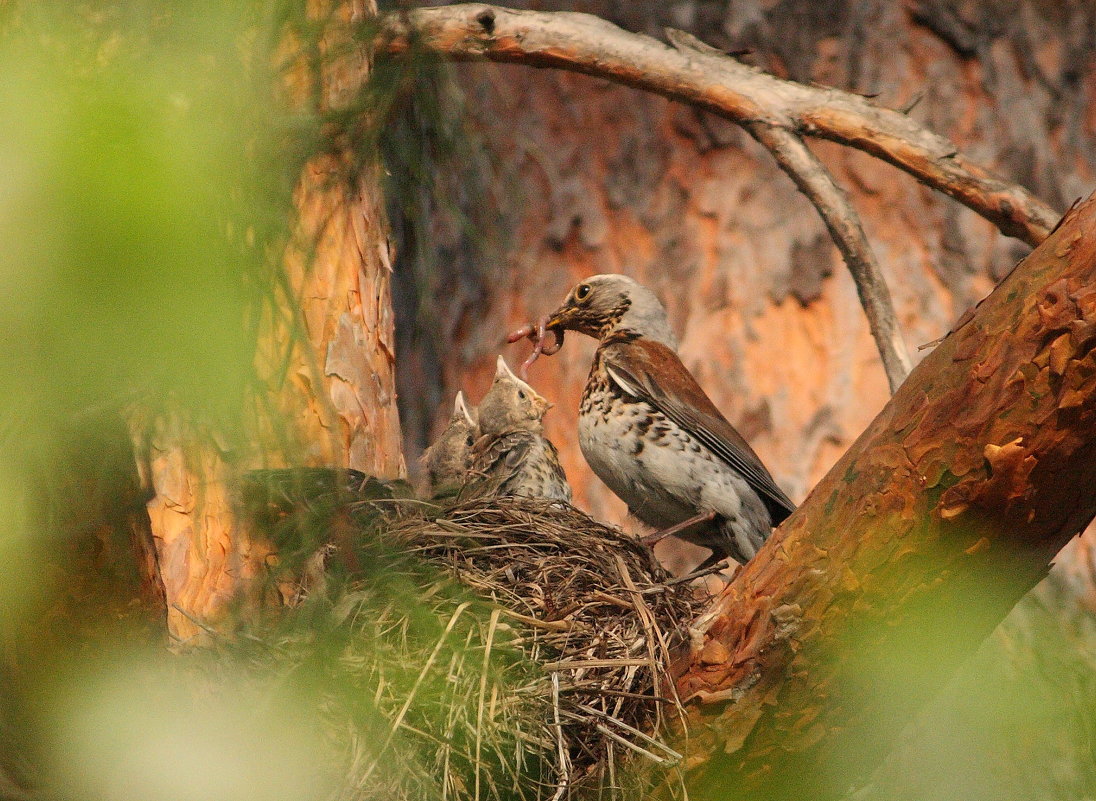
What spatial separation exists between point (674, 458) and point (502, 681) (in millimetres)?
1517

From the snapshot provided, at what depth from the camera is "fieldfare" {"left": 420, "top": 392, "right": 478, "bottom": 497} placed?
452 cm

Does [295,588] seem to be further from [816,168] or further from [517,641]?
[816,168]

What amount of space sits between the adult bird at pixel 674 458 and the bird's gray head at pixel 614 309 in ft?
1.27

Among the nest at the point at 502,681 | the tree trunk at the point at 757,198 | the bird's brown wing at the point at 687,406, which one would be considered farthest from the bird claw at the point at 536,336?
the nest at the point at 502,681

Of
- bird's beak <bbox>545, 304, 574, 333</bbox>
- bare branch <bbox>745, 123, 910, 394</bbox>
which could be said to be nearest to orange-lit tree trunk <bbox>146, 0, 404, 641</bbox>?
bird's beak <bbox>545, 304, 574, 333</bbox>

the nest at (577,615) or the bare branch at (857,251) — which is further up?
the bare branch at (857,251)

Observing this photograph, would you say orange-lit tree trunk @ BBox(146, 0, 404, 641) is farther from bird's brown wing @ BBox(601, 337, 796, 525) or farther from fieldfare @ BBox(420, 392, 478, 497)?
bird's brown wing @ BBox(601, 337, 796, 525)

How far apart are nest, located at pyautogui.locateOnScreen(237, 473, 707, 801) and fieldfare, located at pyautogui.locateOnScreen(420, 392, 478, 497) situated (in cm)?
150

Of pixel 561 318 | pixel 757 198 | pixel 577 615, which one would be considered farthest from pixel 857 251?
pixel 757 198

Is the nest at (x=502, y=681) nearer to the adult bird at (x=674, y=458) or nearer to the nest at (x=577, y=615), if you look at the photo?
the nest at (x=577, y=615)

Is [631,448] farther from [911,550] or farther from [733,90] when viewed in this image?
[911,550]

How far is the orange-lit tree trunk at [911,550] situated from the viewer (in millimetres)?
2016

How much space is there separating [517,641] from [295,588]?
0.69 metres

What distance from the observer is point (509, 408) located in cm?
461
